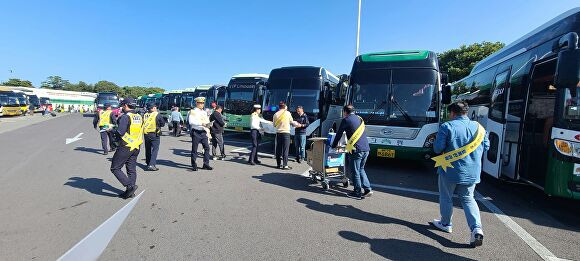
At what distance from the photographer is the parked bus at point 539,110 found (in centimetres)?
448

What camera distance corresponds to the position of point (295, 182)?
22.3ft

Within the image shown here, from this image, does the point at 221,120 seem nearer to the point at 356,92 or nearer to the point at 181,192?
the point at 181,192

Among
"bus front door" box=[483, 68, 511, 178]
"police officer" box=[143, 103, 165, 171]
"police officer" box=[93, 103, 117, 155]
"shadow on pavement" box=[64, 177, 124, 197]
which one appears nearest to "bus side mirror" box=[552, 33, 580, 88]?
"bus front door" box=[483, 68, 511, 178]

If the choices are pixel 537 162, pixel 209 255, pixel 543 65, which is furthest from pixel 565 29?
pixel 209 255

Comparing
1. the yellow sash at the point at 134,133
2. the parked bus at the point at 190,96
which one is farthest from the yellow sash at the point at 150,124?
the parked bus at the point at 190,96

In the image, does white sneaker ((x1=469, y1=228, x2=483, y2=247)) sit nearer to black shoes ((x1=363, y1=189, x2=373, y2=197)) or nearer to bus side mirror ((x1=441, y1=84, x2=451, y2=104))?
black shoes ((x1=363, y1=189, x2=373, y2=197))

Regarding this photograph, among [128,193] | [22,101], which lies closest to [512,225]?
[128,193]

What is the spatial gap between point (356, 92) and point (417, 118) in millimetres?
1769

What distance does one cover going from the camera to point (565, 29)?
507 cm

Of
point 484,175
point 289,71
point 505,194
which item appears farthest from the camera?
point 289,71

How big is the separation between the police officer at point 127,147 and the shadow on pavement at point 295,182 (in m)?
2.70

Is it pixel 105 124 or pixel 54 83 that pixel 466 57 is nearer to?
pixel 105 124

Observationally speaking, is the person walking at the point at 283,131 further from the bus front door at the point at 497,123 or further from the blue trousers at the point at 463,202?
the bus front door at the point at 497,123

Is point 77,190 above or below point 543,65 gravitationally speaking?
below
